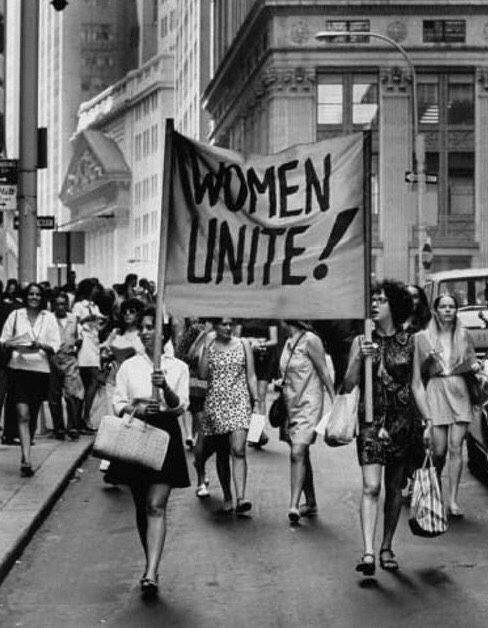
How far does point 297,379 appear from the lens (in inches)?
522

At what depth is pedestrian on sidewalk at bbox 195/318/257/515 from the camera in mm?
13453

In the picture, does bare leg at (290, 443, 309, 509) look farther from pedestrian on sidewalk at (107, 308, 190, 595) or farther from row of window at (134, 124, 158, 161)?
row of window at (134, 124, 158, 161)

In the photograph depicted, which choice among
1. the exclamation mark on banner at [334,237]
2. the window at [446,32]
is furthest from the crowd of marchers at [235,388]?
the window at [446,32]

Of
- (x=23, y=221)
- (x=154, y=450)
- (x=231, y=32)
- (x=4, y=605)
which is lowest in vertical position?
(x=4, y=605)

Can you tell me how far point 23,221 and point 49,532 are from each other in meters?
9.06

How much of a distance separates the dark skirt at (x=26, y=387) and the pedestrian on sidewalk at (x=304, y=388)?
305cm

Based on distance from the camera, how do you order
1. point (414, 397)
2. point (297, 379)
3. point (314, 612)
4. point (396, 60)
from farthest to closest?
point (396, 60) → point (297, 379) → point (414, 397) → point (314, 612)

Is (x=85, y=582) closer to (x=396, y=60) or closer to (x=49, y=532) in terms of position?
(x=49, y=532)

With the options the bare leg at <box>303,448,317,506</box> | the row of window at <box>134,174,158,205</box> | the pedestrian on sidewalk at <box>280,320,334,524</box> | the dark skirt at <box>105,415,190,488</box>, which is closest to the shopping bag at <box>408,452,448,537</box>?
the dark skirt at <box>105,415,190,488</box>

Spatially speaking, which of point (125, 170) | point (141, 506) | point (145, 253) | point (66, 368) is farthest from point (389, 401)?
point (125, 170)

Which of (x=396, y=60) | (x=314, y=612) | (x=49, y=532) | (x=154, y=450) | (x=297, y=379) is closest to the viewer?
(x=314, y=612)

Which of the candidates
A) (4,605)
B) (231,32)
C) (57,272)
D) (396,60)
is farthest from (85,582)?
(231,32)

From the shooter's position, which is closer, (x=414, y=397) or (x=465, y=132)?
(x=414, y=397)

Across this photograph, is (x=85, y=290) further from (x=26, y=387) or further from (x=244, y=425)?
(x=244, y=425)
